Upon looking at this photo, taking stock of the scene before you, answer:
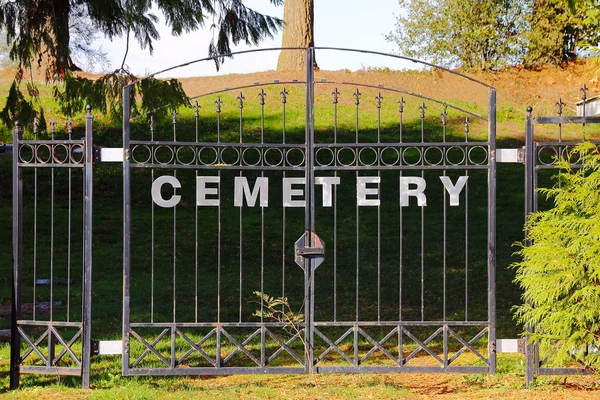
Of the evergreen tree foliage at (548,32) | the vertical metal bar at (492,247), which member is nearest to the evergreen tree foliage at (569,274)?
the vertical metal bar at (492,247)

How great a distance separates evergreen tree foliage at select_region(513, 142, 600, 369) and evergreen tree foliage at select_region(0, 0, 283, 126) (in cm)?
545

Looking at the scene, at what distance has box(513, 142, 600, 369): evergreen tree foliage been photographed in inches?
249

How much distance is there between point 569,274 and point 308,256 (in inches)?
88.8

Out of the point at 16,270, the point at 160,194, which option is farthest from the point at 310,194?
the point at 16,270

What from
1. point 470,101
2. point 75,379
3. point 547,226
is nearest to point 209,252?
point 75,379

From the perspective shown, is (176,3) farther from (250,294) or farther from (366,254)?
(366,254)

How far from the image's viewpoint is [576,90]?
27.4 metres

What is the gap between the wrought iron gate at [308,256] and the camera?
6.73m

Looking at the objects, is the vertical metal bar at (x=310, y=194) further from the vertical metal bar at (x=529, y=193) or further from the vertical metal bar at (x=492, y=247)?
the vertical metal bar at (x=529, y=193)

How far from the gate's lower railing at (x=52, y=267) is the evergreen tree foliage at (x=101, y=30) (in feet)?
2.74

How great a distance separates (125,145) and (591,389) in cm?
Result: 475

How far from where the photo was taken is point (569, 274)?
6312 millimetres

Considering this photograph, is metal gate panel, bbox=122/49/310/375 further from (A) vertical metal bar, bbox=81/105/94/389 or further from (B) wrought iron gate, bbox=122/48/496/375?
(A) vertical metal bar, bbox=81/105/94/389

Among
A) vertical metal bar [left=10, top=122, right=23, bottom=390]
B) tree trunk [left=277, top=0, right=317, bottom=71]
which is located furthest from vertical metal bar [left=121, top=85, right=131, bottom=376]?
tree trunk [left=277, top=0, right=317, bottom=71]
